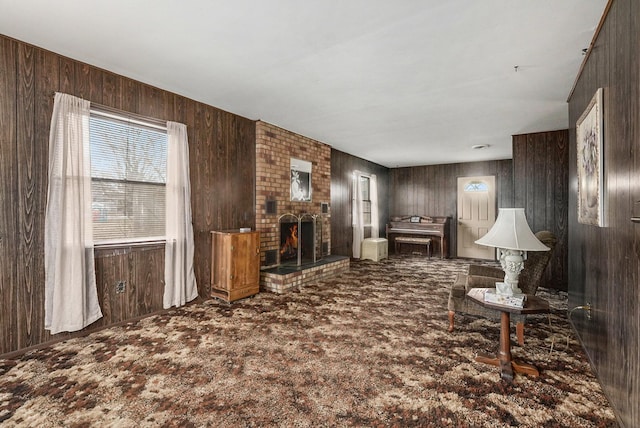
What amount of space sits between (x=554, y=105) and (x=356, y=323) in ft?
12.0

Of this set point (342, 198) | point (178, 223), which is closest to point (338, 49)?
point (178, 223)

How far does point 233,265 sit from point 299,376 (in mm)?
1998

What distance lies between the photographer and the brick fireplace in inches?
178

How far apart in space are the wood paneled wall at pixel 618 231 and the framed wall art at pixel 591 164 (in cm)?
5

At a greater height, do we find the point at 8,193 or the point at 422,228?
the point at 8,193

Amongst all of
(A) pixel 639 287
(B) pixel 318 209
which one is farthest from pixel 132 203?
(A) pixel 639 287

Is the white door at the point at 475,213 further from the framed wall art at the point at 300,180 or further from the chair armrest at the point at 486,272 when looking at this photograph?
the framed wall art at the point at 300,180

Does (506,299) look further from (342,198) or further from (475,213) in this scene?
(475,213)

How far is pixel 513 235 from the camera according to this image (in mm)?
2188

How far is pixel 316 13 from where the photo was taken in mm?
2020

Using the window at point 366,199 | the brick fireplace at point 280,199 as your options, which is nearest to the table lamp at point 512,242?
the brick fireplace at point 280,199

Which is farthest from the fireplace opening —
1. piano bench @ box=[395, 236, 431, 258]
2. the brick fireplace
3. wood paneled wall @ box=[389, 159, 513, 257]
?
wood paneled wall @ box=[389, 159, 513, 257]

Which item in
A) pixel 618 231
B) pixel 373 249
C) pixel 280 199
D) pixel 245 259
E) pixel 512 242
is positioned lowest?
pixel 373 249

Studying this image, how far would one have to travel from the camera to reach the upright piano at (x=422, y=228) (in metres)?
7.48
